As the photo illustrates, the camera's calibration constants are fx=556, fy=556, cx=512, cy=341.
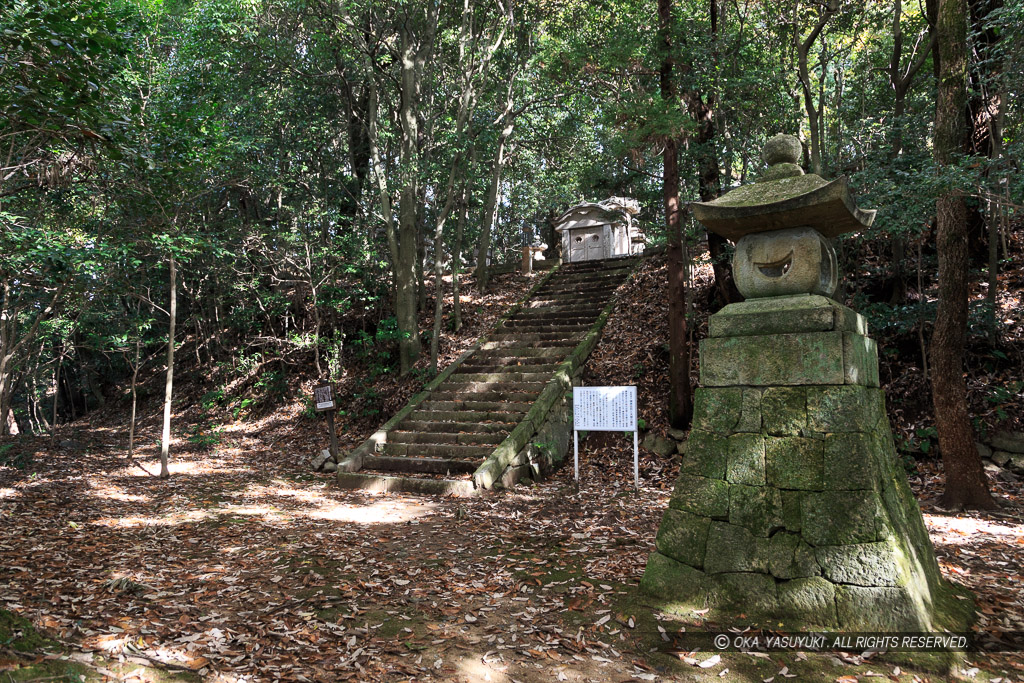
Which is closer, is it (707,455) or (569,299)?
(707,455)

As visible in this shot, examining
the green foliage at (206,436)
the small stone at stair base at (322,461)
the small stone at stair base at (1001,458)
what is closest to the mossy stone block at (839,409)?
the small stone at stair base at (1001,458)

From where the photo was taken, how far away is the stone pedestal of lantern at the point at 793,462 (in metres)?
3.36

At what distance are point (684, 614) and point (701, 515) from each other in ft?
2.13

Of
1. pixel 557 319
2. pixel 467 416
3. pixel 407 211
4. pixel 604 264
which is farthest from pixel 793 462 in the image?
pixel 604 264

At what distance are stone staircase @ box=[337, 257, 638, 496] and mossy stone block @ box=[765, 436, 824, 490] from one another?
176 inches

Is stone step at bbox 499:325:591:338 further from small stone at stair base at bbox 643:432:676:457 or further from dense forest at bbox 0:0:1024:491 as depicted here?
small stone at stair base at bbox 643:432:676:457

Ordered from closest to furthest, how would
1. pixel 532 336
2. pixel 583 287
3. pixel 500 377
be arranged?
1. pixel 500 377
2. pixel 532 336
3. pixel 583 287

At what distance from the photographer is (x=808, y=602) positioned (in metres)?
3.42

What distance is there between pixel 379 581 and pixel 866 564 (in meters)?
3.52

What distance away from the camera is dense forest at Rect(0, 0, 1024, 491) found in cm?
603

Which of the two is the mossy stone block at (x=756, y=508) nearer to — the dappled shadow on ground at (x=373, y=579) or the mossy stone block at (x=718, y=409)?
the mossy stone block at (x=718, y=409)

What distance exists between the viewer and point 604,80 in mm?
10148

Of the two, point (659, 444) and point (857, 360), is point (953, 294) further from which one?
point (659, 444)

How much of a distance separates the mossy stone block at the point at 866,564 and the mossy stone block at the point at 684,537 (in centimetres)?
74
